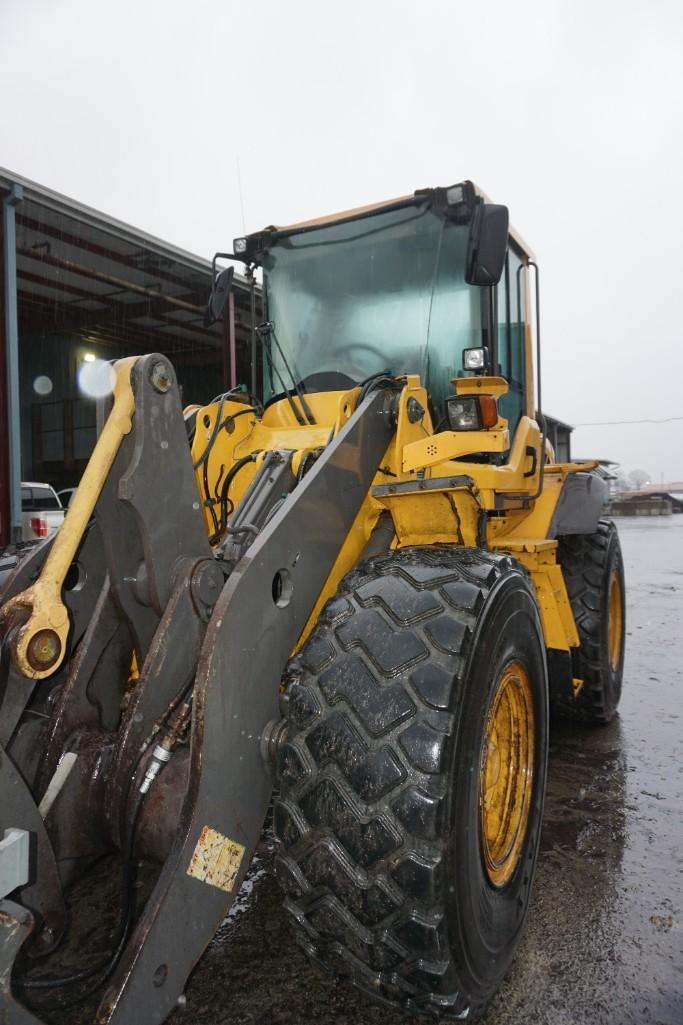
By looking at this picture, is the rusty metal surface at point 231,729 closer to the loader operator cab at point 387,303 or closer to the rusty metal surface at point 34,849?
the rusty metal surface at point 34,849

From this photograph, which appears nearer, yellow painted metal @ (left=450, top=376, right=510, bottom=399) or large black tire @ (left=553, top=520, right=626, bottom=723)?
yellow painted metal @ (left=450, top=376, right=510, bottom=399)

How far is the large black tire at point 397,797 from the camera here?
1.76 metres

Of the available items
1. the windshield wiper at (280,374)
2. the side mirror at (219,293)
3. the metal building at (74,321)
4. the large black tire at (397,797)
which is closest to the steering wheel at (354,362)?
the windshield wiper at (280,374)

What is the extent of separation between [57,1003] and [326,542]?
4.66ft

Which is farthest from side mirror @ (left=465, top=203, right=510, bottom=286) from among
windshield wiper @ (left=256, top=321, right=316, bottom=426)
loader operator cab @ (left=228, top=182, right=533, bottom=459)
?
windshield wiper @ (left=256, top=321, right=316, bottom=426)

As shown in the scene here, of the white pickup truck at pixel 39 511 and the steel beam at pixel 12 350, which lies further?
the white pickup truck at pixel 39 511

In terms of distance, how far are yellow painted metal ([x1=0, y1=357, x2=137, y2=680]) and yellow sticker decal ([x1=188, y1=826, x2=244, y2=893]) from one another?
21.9 inches

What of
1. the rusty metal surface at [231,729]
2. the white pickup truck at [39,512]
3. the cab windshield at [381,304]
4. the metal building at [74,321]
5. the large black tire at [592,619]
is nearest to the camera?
the rusty metal surface at [231,729]

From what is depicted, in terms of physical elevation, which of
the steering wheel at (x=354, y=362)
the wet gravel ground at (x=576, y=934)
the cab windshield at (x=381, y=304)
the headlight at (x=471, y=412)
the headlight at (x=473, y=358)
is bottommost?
the wet gravel ground at (x=576, y=934)

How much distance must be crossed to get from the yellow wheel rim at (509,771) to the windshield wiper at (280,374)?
1.67 meters

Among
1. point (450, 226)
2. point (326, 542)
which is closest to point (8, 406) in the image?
point (450, 226)

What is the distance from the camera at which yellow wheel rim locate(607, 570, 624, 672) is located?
5.03m

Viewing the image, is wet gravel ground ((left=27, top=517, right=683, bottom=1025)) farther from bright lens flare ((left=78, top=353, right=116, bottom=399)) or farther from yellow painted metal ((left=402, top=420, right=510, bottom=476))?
yellow painted metal ((left=402, top=420, right=510, bottom=476))

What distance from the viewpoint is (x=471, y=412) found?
2.83 meters
